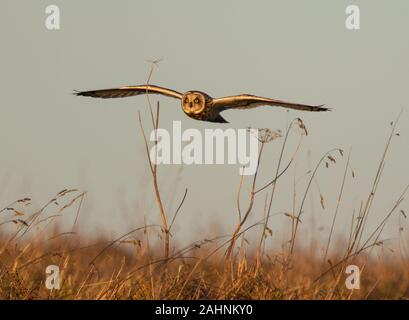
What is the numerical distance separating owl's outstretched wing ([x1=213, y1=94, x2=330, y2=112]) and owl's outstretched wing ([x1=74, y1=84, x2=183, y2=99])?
14.3 inches

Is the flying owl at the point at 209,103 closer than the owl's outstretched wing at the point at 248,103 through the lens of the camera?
Yes

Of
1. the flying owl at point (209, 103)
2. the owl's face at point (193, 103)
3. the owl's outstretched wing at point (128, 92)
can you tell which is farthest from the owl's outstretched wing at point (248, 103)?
the owl's outstretched wing at point (128, 92)

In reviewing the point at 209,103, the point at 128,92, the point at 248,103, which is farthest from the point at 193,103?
the point at 128,92

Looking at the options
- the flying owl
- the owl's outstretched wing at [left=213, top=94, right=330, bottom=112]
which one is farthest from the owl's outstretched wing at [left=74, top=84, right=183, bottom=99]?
the owl's outstretched wing at [left=213, top=94, right=330, bottom=112]

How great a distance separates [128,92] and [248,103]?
3.61 ft

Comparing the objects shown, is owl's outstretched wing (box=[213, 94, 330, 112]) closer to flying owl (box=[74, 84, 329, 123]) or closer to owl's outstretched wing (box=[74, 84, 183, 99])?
flying owl (box=[74, 84, 329, 123])

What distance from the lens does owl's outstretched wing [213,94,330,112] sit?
676 cm

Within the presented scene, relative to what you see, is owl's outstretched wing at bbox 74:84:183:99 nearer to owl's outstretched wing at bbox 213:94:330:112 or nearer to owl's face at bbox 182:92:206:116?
owl's face at bbox 182:92:206:116

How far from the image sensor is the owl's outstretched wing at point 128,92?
658 cm

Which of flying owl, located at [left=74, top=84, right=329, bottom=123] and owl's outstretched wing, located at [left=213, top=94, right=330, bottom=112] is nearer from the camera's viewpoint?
flying owl, located at [left=74, top=84, right=329, bottom=123]

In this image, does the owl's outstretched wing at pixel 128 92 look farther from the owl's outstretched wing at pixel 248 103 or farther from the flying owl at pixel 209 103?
the owl's outstretched wing at pixel 248 103

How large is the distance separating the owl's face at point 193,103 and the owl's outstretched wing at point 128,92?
70mm
